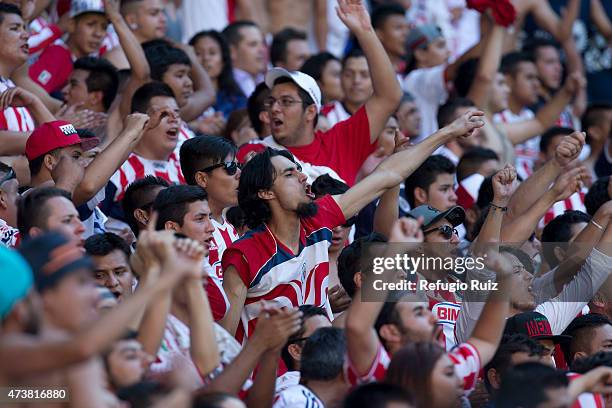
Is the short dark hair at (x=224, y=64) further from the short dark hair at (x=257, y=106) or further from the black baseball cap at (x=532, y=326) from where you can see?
the black baseball cap at (x=532, y=326)

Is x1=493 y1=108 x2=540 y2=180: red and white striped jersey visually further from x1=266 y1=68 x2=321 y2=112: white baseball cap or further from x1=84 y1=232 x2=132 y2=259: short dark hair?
x1=84 y1=232 x2=132 y2=259: short dark hair

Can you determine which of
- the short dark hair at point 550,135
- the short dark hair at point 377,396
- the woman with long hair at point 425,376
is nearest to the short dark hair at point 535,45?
the short dark hair at point 550,135

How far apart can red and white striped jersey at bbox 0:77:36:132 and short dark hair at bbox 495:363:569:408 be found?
4.19 metres

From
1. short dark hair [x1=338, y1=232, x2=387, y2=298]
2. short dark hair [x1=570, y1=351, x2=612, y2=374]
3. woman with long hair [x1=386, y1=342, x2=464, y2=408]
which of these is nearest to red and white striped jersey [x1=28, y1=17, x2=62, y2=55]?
short dark hair [x1=338, y1=232, x2=387, y2=298]

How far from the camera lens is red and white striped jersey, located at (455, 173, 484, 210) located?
31.3 feet

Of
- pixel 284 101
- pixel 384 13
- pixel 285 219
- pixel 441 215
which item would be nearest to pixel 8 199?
pixel 285 219

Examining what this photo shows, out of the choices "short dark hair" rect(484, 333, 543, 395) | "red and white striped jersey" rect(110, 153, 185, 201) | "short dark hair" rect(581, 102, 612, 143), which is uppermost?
"short dark hair" rect(581, 102, 612, 143)

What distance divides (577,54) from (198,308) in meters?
9.08

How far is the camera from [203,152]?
25.4ft

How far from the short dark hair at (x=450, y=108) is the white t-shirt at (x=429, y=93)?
946mm

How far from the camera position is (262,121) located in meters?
9.10

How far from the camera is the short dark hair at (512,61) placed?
12094mm

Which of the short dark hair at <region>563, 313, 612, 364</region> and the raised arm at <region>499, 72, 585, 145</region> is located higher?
the raised arm at <region>499, 72, 585, 145</region>

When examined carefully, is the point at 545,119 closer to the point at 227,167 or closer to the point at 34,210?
the point at 227,167
